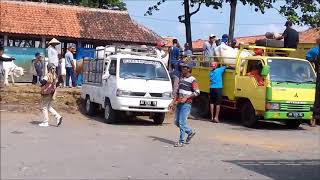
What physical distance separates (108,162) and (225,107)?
844 centimetres

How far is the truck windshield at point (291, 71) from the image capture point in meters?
14.9

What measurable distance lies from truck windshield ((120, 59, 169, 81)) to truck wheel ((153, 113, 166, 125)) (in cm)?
101

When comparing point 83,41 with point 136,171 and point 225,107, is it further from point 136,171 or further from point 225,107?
point 136,171

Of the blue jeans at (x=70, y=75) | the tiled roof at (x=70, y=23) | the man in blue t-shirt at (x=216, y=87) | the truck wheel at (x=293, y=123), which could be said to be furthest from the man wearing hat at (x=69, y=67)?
the tiled roof at (x=70, y=23)

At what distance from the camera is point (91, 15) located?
3847 cm

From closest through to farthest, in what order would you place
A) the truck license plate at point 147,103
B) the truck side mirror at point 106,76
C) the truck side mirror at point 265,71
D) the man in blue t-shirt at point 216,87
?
the truck license plate at point 147,103, the truck side mirror at point 265,71, the truck side mirror at point 106,76, the man in blue t-shirt at point 216,87

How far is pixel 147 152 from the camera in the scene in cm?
1029

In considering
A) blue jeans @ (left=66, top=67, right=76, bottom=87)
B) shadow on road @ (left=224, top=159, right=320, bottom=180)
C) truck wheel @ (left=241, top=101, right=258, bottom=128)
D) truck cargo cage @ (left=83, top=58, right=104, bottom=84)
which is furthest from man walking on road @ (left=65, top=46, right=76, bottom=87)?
shadow on road @ (left=224, top=159, right=320, bottom=180)

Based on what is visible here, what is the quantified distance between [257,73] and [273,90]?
951mm

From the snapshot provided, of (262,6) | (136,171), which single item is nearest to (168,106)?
(136,171)

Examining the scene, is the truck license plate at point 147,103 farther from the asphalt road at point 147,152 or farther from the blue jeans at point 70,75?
the blue jeans at point 70,75

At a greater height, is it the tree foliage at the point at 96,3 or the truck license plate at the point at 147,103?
the tree foliage at the point at 96,3

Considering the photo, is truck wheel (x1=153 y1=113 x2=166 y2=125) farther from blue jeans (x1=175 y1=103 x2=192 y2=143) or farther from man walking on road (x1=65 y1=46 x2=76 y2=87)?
man walking on road (x1=65 y1=46 x2=76 y2=87)

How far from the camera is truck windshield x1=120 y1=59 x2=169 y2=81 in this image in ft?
48.4
